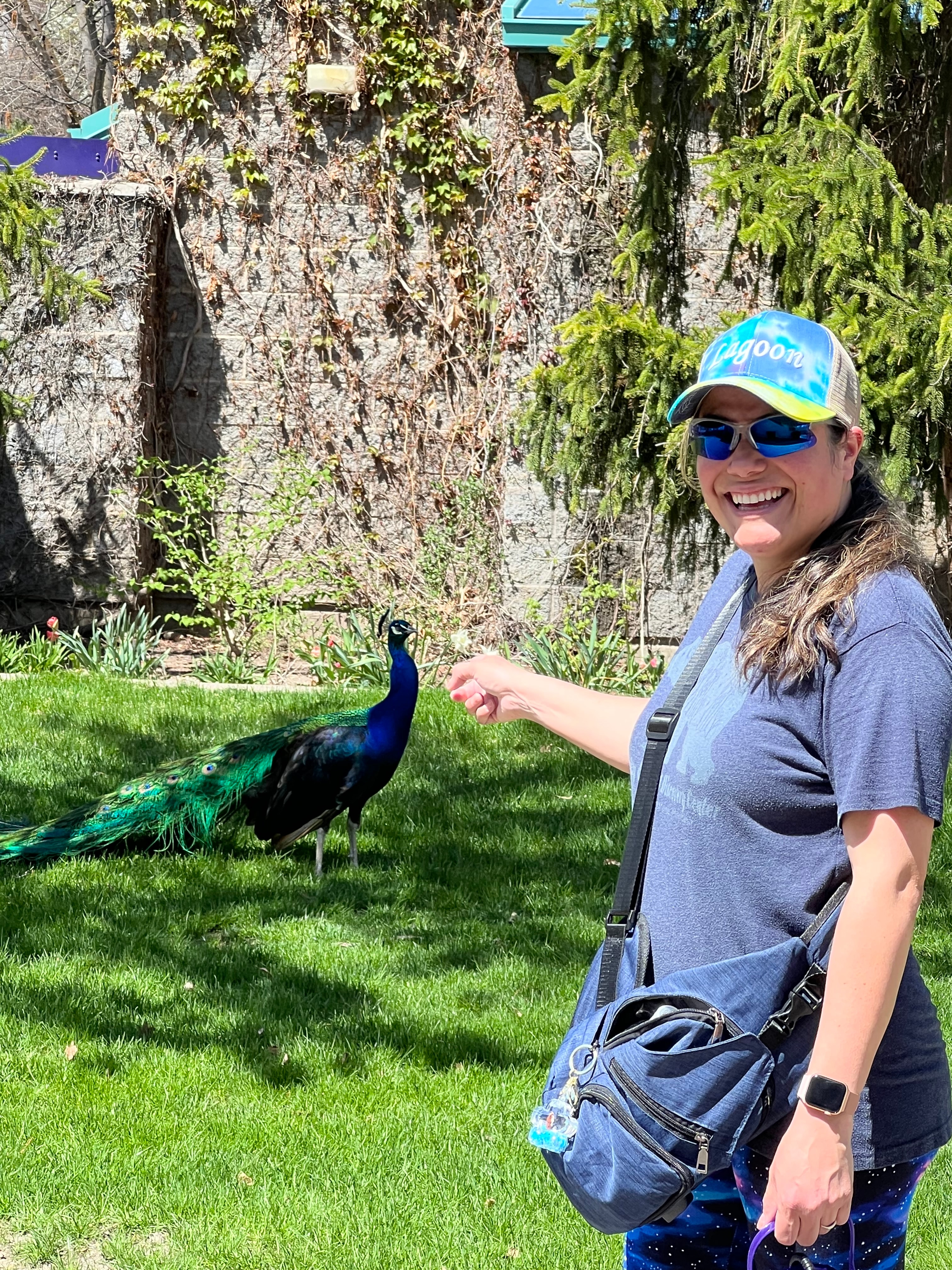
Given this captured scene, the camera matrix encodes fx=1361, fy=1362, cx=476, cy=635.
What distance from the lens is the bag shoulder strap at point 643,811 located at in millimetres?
1905

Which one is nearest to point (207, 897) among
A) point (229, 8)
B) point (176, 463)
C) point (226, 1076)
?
point (226, 1076)

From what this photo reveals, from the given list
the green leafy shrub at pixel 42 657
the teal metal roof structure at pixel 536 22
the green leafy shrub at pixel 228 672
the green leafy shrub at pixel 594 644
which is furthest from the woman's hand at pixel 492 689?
the teal metal roof structure at pixel 536 22

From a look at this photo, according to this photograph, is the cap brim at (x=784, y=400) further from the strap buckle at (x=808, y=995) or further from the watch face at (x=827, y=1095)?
the watch face at (x=827, y=1095)

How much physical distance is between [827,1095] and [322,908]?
11.8 ft

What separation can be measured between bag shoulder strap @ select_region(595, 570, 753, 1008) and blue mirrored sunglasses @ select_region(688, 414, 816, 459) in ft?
0.79

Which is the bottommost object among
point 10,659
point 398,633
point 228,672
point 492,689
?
point 228,672

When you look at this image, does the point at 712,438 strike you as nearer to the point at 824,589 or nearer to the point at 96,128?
the point at 824,589

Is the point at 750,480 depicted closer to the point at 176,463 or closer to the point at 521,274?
the point at 521,274

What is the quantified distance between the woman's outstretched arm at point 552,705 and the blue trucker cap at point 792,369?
0.60m

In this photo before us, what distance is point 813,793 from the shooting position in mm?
1680

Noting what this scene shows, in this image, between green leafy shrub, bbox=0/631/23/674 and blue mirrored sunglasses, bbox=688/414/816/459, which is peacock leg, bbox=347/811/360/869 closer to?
green leafy shrub, bbox=0/631/23/674

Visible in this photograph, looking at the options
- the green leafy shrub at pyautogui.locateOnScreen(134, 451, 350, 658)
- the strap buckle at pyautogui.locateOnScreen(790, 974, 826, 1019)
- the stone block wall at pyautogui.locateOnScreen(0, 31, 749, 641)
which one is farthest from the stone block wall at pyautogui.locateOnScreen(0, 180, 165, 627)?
the strap buckle at pyautogui.locateOnScreen(790, 974, 826, 1019)

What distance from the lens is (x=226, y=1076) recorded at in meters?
3.76

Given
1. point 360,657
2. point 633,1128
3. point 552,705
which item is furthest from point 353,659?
point 633,1128
